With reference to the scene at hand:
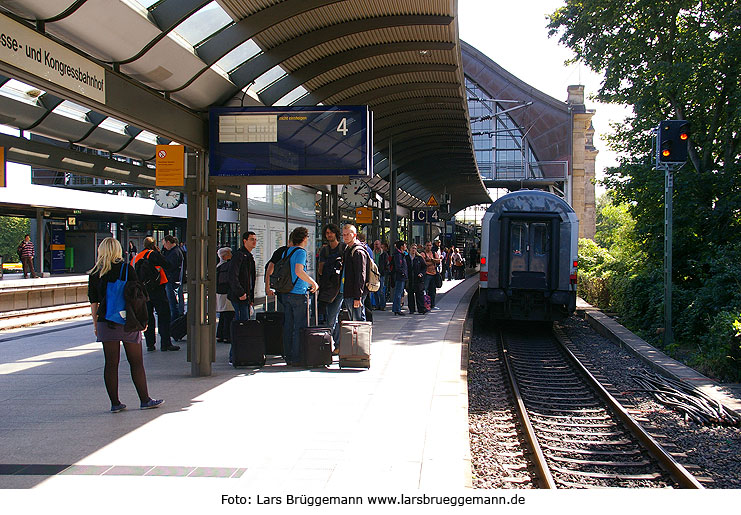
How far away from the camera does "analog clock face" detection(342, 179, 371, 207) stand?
15727mm

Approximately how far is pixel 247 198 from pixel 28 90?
163 inches

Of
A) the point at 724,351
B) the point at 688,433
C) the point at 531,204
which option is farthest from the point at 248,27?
the point at 531,204

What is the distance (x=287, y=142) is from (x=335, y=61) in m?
1.89

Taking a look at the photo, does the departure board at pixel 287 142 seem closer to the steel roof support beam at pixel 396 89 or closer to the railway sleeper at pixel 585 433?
the railway sleeper at pixel 585 433

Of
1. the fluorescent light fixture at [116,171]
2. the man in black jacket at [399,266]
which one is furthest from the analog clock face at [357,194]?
the fluorescent light fixture at [116,171]

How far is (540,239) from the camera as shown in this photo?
15.1 m

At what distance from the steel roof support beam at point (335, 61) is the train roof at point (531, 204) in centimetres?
618

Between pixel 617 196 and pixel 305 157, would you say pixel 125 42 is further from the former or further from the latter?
pixel 617 196

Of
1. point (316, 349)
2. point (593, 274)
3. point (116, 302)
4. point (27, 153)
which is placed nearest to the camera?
point (116, 302)

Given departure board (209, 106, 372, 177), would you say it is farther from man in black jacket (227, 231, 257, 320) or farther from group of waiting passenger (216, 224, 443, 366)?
man in black jacket (227, 231, 257, 320)

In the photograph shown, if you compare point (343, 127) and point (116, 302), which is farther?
point (343, 127)

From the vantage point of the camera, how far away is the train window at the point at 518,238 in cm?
1513

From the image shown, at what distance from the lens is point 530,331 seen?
16.7m

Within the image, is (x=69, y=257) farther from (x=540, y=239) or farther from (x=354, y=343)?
(x=354, y=343)
